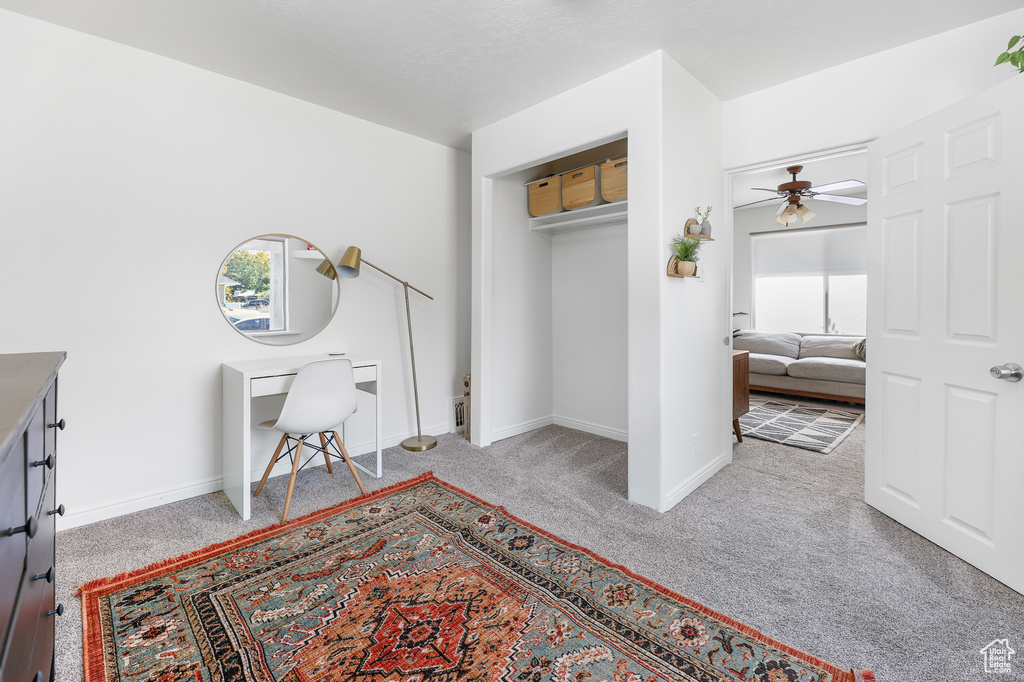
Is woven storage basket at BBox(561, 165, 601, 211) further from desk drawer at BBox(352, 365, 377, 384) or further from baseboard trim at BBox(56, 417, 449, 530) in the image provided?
baseboard trim at BBox(56, 417, 449, 530)

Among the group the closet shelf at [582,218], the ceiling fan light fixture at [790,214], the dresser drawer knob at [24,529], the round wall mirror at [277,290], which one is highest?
the ceiling fan light fixture at [790,214]

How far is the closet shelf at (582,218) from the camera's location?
3475mm

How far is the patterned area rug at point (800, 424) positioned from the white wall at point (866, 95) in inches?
89.5

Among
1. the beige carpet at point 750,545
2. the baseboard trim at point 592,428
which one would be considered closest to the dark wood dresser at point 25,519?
the beige carpet at point 750,545

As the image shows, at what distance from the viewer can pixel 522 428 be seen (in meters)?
4.09

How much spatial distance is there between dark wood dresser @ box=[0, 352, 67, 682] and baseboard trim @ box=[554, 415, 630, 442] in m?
3.34

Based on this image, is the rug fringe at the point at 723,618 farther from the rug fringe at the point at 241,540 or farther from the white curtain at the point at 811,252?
the white curtain at the point at 811,252

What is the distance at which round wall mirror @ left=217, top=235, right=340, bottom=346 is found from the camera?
2.86 metres

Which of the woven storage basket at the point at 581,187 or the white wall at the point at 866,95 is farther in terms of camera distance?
the woven storage basket at the point at 581,187

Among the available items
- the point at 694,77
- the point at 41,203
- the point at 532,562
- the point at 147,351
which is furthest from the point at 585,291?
the point at 41,203

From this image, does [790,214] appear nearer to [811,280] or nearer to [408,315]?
[811,280]

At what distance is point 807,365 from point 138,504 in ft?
20.2

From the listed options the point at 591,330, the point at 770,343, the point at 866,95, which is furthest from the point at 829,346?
the point at 866,95

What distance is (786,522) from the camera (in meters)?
2.41
